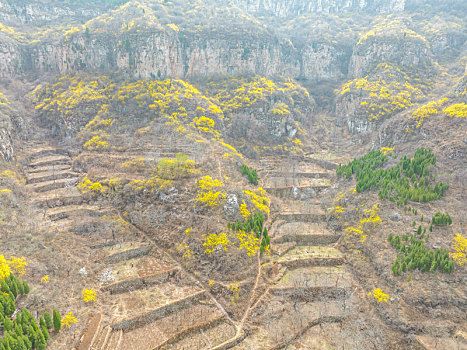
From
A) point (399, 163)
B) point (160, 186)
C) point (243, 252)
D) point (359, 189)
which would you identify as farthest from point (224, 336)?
point (399, 163)

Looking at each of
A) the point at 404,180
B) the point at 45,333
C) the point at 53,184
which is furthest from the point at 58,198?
the point at 404,180

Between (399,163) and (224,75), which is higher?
(224,75)

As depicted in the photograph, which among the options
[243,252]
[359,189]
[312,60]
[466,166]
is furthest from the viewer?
[312,60]

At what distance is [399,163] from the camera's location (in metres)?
40.6

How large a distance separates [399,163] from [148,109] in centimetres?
4232

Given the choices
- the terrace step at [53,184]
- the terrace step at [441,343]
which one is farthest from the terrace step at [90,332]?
the terrace step at [441,343]

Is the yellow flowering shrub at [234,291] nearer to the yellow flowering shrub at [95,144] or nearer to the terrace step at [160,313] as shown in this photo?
the terrace step at [160,313]

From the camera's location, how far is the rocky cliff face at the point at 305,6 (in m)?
99.2

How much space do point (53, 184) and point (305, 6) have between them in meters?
105

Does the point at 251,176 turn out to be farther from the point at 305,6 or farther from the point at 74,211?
the point at 305,6

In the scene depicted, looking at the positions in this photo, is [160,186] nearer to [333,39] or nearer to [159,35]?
[159,35]

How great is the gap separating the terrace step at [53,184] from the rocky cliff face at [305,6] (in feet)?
299

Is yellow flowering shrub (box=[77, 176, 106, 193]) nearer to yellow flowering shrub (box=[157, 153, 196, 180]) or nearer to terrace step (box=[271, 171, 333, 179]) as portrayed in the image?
yellow flowering shrub (box=[157, 153, 196, 180])

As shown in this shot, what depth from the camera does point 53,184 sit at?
39.2 m
